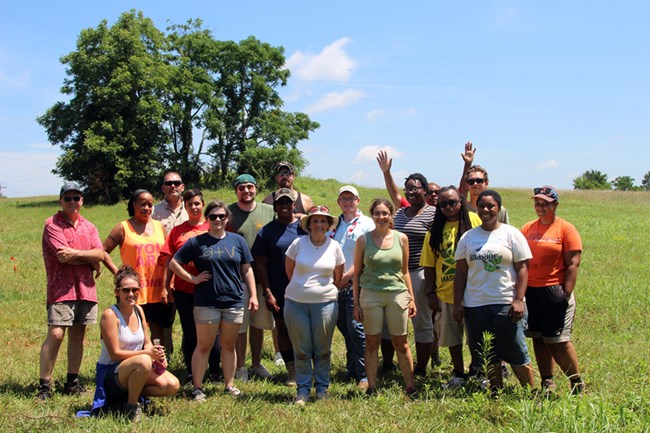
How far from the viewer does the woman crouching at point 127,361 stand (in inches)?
185

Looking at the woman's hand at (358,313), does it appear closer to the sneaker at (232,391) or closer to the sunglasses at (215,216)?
the sneaker at (232,391)

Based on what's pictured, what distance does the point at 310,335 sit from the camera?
546 centimetres

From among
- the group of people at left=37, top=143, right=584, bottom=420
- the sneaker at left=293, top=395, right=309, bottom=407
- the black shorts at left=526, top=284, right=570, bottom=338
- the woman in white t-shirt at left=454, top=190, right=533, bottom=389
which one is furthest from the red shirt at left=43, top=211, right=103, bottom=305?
the black shorts at left=526, top=284, right=570, bottom=338

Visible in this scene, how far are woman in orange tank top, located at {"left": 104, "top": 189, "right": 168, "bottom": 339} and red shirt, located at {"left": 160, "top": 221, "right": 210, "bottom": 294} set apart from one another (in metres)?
0.12

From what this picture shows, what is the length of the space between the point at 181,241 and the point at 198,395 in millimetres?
1589

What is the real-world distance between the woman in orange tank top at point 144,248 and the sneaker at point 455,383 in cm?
305

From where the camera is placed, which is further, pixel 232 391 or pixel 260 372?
pixel 260 372

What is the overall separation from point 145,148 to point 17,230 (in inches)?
588

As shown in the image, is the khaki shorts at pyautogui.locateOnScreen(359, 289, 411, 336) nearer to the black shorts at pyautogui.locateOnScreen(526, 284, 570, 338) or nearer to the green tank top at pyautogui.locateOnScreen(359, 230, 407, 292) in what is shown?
the green tank top at pyautogui.locateOnScreen(359, 230, 407, 292)

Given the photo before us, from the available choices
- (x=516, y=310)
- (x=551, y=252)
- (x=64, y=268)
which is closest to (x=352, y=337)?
(x=516, y=310)

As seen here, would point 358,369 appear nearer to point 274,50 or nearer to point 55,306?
point 55,306

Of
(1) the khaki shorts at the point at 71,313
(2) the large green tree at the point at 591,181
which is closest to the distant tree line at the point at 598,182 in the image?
(2) the large green tree at the point at 591,181

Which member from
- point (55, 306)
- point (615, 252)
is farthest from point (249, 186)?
point (615, 252)

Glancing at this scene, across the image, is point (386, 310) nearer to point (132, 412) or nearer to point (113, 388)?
point (132, 412)
